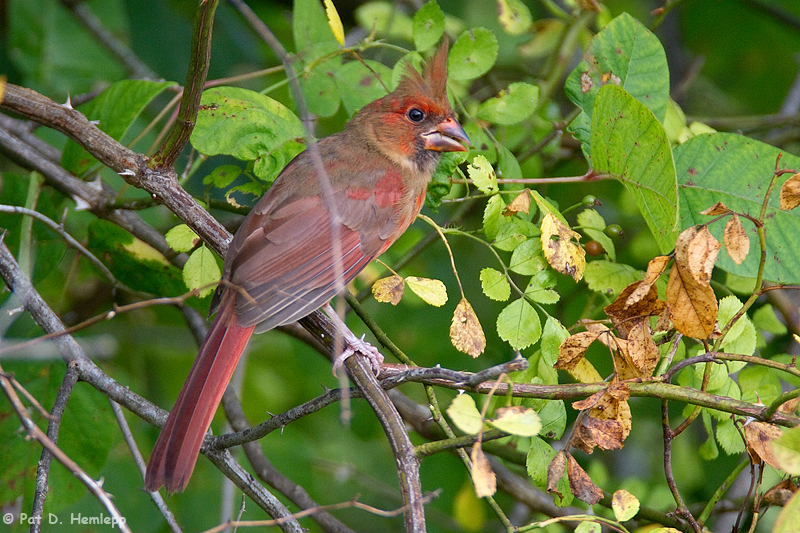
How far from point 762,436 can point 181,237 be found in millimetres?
1897

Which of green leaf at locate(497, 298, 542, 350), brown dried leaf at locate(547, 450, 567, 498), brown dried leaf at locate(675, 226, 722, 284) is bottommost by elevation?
brown dried leaf at locate(547, 450, 567, 498)

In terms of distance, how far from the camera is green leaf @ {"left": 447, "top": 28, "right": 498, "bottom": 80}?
8.68 ft

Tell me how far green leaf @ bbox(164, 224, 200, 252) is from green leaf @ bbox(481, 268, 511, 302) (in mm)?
1066

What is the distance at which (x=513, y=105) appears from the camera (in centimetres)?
262

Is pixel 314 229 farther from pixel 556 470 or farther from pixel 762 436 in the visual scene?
pixel 762 436

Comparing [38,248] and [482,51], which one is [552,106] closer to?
[482,51]

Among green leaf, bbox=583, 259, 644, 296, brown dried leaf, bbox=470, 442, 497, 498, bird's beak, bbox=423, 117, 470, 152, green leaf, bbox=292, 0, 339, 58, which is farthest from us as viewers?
bird's beak, bbox=423, 117, 470, 152

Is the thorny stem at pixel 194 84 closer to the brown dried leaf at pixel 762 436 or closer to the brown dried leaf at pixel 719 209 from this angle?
the brown dried leaf at pixel 719 209

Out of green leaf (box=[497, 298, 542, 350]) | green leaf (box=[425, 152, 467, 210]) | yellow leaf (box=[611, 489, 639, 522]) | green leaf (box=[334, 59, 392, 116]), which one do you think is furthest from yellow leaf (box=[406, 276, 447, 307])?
green leaf (box=[334, 59, 392, 116])

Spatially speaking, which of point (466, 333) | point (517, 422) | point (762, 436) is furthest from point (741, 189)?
point (517, 422)

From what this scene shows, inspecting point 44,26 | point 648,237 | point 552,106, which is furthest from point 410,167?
point 44,26

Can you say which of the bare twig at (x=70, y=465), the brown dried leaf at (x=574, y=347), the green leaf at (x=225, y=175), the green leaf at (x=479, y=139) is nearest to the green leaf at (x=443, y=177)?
the green leaf at (x=479, y=139)

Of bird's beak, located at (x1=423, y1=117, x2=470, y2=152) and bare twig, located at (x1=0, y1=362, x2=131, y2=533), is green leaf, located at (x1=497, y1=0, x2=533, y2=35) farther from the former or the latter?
bare twig, located at (x1=0, y1=362, x2=131, y2=533)

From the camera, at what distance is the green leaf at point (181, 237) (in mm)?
2537
